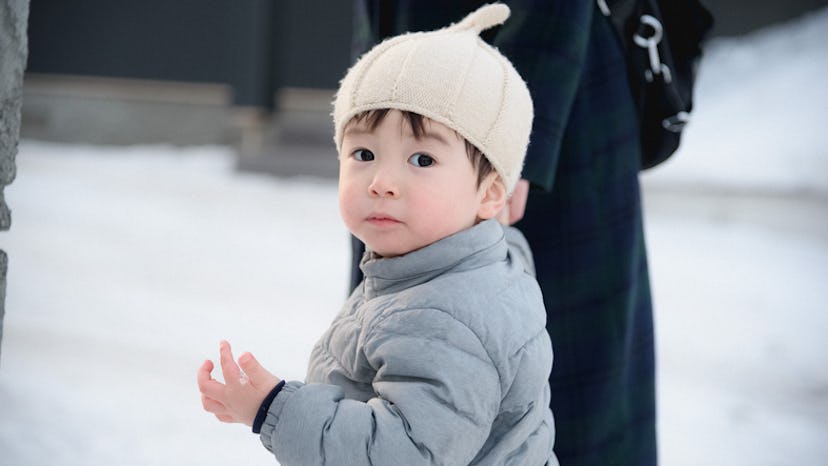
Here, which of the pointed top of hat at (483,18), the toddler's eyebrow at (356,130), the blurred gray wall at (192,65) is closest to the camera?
the toddler's eyebrow at (356,130)

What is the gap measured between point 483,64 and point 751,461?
1588 mm

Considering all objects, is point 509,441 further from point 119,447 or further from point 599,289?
point 119,447

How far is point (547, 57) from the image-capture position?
119cm

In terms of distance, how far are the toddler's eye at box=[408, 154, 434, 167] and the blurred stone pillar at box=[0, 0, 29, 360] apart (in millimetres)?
548

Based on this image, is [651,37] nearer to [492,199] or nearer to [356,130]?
[492,199]

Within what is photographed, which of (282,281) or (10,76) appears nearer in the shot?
(10,76)

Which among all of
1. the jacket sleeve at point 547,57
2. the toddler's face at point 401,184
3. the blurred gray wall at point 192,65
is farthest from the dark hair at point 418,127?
the blurred gray wall at point 192,65

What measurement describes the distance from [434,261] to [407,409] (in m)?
0.17

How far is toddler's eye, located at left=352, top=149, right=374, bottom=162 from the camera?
2.83 ft

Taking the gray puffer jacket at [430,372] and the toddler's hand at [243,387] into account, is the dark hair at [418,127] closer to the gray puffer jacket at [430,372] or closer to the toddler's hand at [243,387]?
the gray puffer jacket at [430,372]

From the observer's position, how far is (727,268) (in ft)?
13.1

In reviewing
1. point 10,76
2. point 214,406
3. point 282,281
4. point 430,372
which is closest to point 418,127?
point 430,372

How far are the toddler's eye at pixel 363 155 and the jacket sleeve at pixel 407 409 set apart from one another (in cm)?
19

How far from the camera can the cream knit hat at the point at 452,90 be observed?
2.75ft
